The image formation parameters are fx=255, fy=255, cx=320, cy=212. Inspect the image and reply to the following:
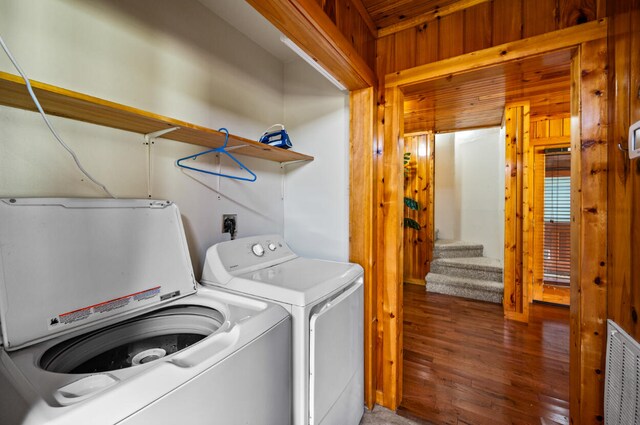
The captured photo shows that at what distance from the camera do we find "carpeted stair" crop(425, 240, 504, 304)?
3.52 meters

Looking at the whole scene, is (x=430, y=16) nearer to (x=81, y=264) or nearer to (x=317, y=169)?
(x=317, y=169)

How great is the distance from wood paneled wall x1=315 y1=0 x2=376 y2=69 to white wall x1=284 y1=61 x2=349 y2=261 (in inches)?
11.9

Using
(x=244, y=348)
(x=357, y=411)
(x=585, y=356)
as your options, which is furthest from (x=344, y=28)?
(x=357, y=411)

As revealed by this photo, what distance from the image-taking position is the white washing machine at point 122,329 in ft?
1.82

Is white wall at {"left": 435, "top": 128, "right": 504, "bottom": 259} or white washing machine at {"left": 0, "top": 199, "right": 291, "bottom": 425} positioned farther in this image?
white wall at {"left": 435, "top": 128, "right": 504, "bottom": 259}

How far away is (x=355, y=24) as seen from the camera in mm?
1407

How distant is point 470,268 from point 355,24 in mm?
3702

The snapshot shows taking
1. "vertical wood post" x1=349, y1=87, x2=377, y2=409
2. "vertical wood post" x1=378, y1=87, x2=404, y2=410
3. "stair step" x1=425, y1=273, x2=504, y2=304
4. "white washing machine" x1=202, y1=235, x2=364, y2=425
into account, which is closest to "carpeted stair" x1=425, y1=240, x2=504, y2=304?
"stair step" x1=425, y1=273, x2=504, y2=304

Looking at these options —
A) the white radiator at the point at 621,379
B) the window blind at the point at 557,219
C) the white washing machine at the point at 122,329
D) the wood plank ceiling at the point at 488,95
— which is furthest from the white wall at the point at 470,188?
the white washing machine at the point at 122,329

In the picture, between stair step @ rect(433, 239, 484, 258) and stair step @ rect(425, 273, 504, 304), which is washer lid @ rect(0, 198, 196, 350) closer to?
stair step @ rect(425, 273, 504, 304)

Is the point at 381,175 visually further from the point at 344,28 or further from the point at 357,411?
the point at 357,411

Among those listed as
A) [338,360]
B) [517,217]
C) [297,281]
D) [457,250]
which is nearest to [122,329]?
[297,281]

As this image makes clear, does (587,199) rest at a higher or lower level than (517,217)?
higher

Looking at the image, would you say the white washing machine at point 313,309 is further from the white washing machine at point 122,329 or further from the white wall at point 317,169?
the white wall at point 317,169
